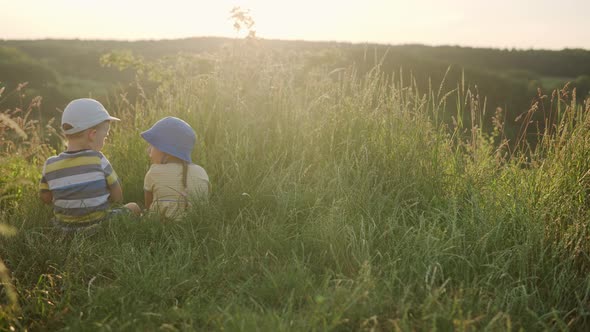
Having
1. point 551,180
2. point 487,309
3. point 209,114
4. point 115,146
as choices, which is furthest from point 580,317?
point 115,146

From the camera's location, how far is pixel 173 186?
362 centimetres

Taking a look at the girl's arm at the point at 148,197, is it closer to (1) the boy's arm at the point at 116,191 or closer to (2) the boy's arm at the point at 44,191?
(1) the boy's arm at the point at 116,191

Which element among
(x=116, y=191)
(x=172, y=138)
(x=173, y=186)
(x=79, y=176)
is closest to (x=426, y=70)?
(x=172, y=138)

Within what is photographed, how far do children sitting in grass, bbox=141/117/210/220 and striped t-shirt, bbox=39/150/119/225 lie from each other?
0.35 meters

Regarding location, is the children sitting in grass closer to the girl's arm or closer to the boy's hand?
the girl's arm

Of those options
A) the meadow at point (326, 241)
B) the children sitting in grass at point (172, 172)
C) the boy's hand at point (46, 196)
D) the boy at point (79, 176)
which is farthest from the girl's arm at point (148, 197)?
the boy's hand at point (46, 196)

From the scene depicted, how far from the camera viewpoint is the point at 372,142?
4.04 m

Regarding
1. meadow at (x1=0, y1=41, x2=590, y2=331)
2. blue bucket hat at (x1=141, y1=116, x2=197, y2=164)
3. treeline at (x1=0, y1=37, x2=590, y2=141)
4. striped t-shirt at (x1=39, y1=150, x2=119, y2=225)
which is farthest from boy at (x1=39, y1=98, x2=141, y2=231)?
treeline at (x1=0, y1=37, x2=590, y2=141)

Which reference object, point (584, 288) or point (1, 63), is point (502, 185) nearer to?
point (584, 288)

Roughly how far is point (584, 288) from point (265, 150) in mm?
2424

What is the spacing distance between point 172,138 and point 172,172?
0.79 ft

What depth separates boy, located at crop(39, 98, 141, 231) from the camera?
3.45m

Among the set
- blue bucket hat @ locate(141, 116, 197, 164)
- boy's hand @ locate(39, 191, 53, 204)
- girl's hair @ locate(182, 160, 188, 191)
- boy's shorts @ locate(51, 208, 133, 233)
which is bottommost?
boy's shorts @ locate(51, 208, 133, 233)

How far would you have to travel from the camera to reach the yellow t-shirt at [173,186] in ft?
11.6
